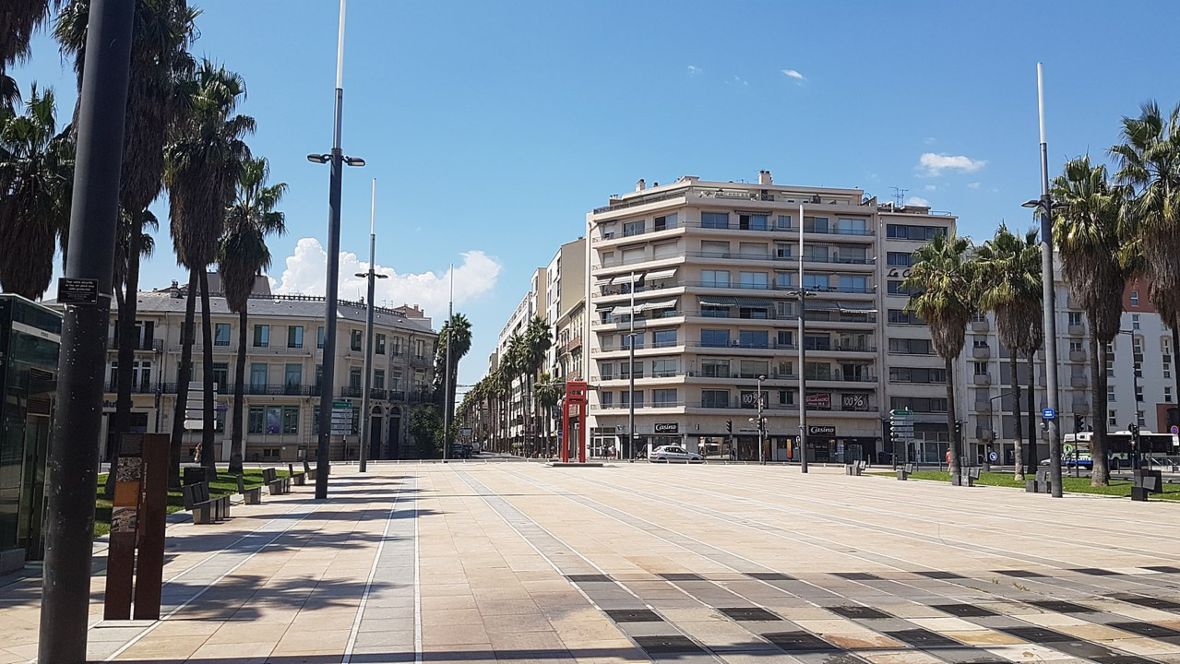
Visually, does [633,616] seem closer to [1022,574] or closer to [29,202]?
[1022,574]

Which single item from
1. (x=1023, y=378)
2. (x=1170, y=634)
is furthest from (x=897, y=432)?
(x=1170, y=634)

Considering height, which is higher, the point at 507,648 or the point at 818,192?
the point at 818,192

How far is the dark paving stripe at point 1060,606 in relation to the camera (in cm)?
941

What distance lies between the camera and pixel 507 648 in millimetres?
7488

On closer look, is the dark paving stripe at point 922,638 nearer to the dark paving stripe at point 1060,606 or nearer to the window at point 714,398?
the dark paving stripe at point 1060,606

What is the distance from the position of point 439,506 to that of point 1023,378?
77.8 metres

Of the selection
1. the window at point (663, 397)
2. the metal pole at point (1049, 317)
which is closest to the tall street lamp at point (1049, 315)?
the metal pole at point (1049, 317)

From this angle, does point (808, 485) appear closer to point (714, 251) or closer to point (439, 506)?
point (439, 506)

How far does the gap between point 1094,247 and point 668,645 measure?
1285 inches

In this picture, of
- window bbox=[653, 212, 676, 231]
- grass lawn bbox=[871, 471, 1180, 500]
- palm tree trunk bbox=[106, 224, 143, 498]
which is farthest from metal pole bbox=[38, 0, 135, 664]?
window bbox=[653, 212, 676, 231]

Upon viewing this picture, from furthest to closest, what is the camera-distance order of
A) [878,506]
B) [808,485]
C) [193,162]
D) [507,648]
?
1. [808,485]
2. [193,162]
3. [878,506]
4. [507,648]

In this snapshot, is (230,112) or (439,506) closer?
(439,506)

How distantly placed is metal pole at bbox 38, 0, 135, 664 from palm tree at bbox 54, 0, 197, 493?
55.2 ft

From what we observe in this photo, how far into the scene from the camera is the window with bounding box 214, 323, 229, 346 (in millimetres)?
70375
